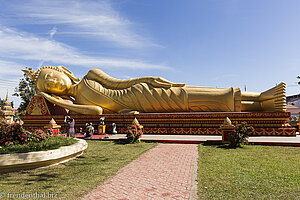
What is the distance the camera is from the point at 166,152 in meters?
7.52

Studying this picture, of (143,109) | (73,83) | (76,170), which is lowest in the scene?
(76,170)

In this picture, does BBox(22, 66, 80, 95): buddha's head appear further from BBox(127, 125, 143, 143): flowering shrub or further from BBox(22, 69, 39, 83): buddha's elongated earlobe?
BBox(127, 125, 143, 143): flowering shrub

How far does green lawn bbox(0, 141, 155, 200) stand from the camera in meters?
3.85

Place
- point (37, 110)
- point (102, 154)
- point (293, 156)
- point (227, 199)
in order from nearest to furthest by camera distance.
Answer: point (227, 199) < point (293, 156) < point (102, 154) < point (37, 110)

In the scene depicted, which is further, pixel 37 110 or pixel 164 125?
pixel 37 110

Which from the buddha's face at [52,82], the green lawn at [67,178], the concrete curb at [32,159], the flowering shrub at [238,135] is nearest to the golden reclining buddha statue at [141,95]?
the buddha's face at [52,82]

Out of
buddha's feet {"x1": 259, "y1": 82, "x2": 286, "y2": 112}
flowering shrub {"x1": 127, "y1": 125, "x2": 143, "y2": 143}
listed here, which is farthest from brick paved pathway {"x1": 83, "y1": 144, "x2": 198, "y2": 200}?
buddha's feet {"x1": 259, "y1": 82, "x2": 286, "y2": 112}

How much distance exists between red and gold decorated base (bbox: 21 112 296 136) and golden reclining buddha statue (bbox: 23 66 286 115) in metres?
0.74

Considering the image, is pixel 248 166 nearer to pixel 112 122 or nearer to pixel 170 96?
pixel 170 96

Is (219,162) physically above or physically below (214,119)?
below

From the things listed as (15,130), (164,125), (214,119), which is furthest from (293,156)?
(15,130)

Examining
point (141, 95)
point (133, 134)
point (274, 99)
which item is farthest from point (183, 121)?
point (274, 99)

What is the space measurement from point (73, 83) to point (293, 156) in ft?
47.6

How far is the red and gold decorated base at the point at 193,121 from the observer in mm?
11094
